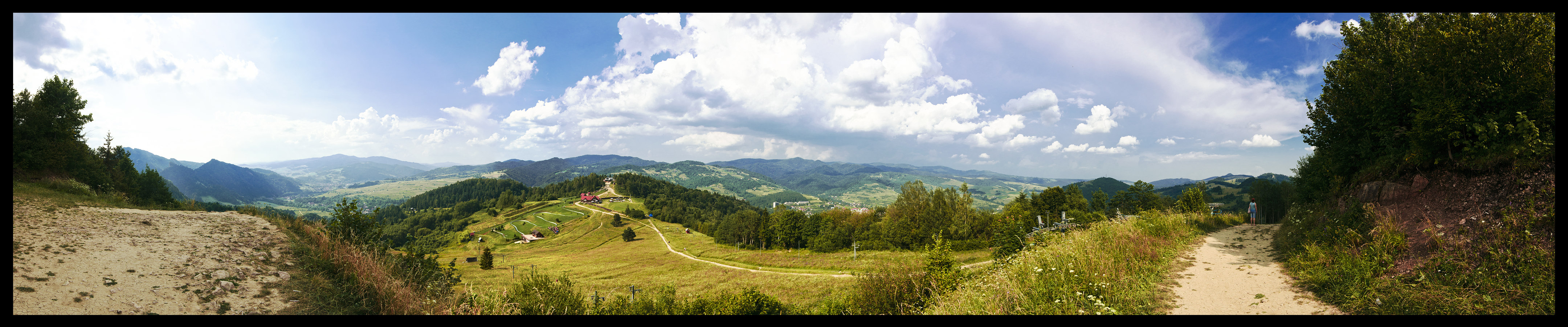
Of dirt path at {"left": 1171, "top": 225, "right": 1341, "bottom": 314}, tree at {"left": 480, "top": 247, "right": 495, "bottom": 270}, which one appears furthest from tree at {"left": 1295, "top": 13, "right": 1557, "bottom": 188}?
tree at {"left": 480, "top": 247, "right": 495, "bottom": 270}

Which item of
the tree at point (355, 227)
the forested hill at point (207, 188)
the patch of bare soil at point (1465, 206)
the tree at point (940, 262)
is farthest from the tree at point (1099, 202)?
the forested hill at point (207, 188)

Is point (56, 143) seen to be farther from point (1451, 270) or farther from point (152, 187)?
point (152, 187)

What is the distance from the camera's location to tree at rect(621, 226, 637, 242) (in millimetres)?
93188

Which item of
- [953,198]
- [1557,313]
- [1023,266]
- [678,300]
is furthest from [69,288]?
[953,198]

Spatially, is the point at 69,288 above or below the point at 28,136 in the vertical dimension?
below

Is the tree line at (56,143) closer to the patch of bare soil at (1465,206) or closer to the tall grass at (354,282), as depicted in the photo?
the tall grass at (354,282)

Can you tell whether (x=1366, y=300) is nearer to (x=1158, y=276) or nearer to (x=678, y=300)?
(x=1158, y=276)

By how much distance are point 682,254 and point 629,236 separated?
25180 mm

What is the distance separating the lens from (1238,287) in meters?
5.97

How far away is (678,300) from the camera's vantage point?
31156mm

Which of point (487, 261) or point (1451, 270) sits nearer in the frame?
point (1451, 270)

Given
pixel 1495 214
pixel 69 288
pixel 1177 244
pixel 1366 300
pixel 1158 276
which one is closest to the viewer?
pixel 69 288

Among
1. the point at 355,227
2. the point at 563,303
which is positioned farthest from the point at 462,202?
the point at 563,303
